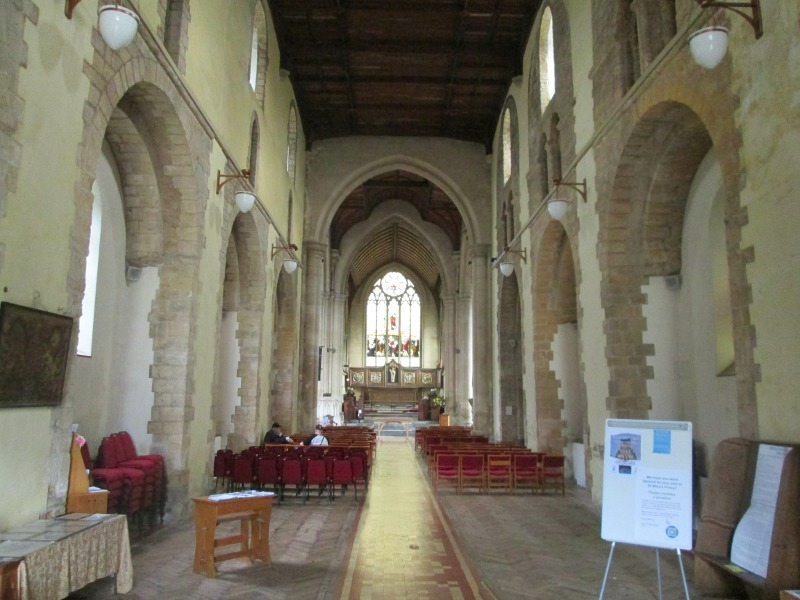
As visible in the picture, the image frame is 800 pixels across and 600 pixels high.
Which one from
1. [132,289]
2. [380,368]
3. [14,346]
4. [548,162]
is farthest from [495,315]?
[380,368]

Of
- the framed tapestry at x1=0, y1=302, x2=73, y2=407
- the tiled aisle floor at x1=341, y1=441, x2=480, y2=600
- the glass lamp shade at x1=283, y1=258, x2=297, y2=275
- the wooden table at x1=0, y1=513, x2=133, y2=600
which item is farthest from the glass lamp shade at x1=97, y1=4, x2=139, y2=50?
the glass lamp shade at x1=283, y1=258, x2=297, y2=275

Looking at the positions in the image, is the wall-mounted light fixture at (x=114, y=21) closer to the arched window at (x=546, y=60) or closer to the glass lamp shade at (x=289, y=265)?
the glass lamp shade at (x=289, y=265)

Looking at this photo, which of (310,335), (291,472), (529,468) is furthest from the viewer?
(310,335)

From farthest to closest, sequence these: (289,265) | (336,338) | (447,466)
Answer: (336,338) < (289,265) < (447,466)

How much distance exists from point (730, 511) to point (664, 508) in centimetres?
97

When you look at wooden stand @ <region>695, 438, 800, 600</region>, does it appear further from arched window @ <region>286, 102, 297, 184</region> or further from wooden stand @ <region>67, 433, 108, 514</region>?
arched window @ <region>286, 102, 297, 184</region>

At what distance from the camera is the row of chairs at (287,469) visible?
9109 mm

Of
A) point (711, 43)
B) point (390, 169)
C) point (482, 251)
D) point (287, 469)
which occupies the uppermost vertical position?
point (390, 169)

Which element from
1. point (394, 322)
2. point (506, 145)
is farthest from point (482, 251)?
point (394, 322)

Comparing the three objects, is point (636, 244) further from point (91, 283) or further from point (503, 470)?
point (91, 283)

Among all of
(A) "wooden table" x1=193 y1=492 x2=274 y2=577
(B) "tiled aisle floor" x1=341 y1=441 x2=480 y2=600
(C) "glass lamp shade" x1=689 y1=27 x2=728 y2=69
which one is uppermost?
(C) "glass lamp shade" x1=689 y1=27 x2=728 y2=69

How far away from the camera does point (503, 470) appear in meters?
10.2

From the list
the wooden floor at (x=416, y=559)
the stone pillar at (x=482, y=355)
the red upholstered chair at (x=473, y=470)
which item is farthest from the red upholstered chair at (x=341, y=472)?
the stone pillar at (x=482, y=355)

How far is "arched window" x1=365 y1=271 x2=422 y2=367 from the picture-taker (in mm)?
38875
